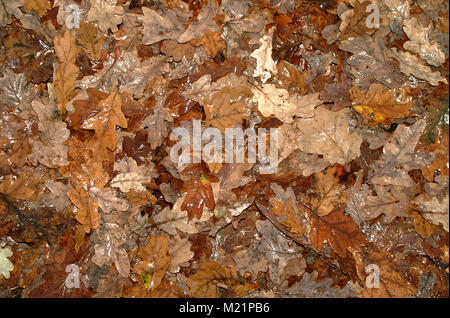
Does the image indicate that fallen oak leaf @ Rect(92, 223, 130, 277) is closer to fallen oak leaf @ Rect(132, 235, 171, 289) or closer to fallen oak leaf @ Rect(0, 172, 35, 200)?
fallen oak leaf @ Rect(132, 235, 171, 289)

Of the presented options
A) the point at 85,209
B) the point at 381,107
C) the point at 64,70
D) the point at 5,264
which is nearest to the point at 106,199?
the point at 85,209

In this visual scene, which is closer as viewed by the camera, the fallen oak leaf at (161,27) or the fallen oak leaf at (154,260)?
the fallen oak leaf at (154,260)

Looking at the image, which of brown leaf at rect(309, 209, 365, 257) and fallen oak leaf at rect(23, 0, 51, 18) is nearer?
brown leaf at rect(309, 209, 365, 257)

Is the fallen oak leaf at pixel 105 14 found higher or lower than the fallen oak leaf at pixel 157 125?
higher

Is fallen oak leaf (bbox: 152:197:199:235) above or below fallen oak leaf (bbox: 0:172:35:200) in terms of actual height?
below

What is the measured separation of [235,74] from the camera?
2232 millimetres

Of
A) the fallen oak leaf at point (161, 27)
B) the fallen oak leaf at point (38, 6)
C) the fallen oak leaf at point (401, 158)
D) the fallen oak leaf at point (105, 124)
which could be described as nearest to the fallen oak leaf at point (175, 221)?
the fallen oak leaf at point (105, 124)

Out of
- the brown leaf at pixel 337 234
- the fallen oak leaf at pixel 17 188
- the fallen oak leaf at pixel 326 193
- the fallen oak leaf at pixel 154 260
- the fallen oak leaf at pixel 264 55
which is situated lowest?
the fallen oak leaf at pixel 154 260

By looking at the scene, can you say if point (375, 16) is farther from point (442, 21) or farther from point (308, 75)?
point (308, 75)

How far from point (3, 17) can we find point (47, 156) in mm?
961

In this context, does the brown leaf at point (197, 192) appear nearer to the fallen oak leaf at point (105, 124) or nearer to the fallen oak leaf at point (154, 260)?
the fallen oak leaf at point (154, 260)

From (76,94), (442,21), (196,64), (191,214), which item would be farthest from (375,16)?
(76,94)

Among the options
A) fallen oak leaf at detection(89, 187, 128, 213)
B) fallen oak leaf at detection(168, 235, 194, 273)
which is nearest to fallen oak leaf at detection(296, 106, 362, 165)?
fallen oak leaf at detection(168, 235, 194, 273)

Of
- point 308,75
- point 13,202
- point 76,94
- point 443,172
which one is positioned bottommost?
point 13,202
